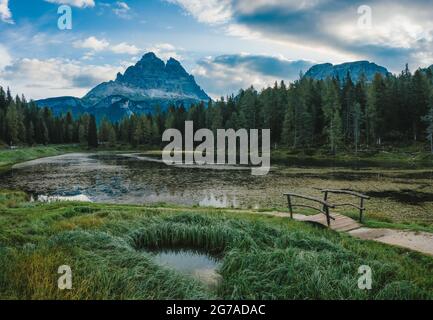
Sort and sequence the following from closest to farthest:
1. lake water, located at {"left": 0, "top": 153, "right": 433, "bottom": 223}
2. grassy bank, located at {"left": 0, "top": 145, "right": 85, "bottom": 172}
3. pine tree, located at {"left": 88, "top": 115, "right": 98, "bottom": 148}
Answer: lake water, located at {"left": 0, "top": 153, "right": 433, "bottom": 223} → grassy bank, located at {"left": 0, "top": 145, "right": 85, "bottom": 172} → pine tree, located at {"left": 88, "top": 115, "right": 98, "bottom": 148}

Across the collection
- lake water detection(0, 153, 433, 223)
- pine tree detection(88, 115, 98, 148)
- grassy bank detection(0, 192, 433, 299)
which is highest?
pine tree detection(88, 115, 98, 148)

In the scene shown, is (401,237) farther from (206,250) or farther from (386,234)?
(206,250)

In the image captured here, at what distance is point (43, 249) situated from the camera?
9.77 m

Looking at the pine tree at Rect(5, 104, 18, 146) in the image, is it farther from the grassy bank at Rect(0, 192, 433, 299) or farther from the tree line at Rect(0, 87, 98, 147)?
the grassy bank at Rect(0, 192, 433, 299)

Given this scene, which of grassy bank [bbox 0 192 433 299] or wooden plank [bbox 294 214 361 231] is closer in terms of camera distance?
grassy bank [bbox 0 192 433 299]

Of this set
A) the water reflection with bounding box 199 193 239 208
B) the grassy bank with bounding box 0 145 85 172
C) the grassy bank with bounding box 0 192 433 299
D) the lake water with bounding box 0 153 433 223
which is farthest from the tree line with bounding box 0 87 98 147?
the grassy bank with bounding box 0 192 433 299

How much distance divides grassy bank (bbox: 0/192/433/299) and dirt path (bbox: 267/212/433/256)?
2.45 feet

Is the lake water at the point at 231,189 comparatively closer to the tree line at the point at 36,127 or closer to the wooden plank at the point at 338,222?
the wooden plank at the point at 338,222

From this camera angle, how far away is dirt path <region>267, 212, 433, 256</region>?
1171 cm

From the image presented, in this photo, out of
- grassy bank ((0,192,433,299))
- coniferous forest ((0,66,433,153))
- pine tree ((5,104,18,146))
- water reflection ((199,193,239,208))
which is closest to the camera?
grassy bank ((0,192,433,299))
